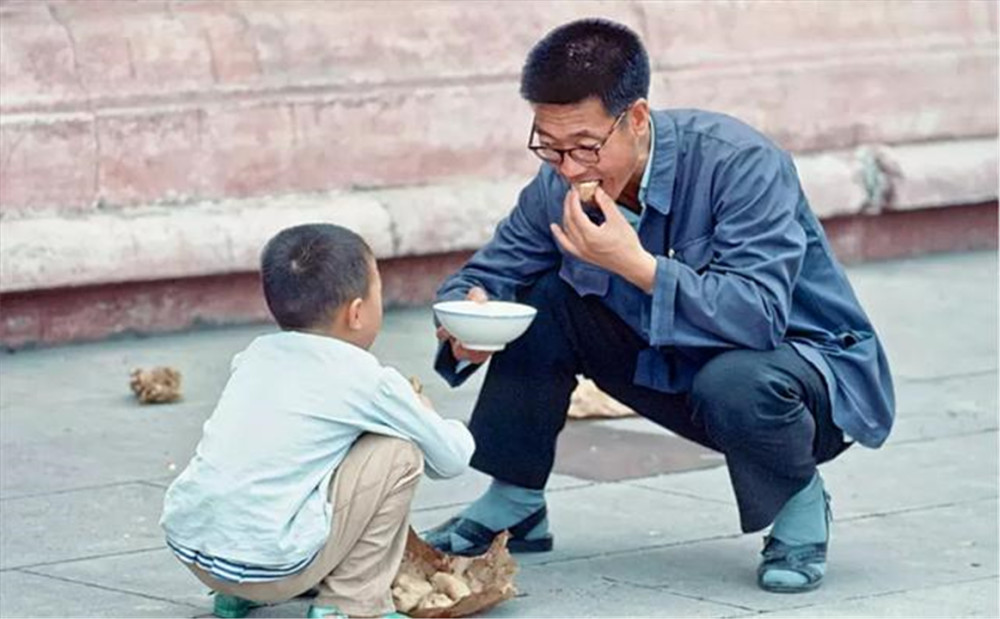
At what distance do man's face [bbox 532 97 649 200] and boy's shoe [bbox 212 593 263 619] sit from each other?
0.98 m

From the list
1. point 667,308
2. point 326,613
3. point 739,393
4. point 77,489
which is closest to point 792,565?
point 739,393

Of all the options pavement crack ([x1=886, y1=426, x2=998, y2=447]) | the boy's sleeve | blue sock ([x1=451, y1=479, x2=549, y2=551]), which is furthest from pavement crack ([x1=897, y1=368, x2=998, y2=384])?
the boy's sleeve

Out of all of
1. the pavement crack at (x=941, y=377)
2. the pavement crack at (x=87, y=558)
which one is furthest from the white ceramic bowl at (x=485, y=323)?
the pavement crack at (x=941, y=377)

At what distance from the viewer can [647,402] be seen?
A: 4.72 metres

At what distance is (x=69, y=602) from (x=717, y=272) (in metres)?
1.36

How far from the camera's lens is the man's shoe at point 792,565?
4.58 m

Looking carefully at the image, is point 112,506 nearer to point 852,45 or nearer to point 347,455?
point 347,455

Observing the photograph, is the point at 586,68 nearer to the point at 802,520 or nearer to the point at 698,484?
the point at 802,520

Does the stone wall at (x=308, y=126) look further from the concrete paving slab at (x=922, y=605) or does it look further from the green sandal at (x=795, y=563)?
the concrete paving slab at (x=922, y=605)

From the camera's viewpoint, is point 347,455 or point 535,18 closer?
point 347,455

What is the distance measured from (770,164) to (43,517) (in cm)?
178

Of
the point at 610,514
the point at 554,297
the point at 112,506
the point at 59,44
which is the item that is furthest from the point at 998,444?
the point at 59,44

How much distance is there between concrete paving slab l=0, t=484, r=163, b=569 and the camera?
4863 millimetres

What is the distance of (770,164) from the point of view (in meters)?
4.50
